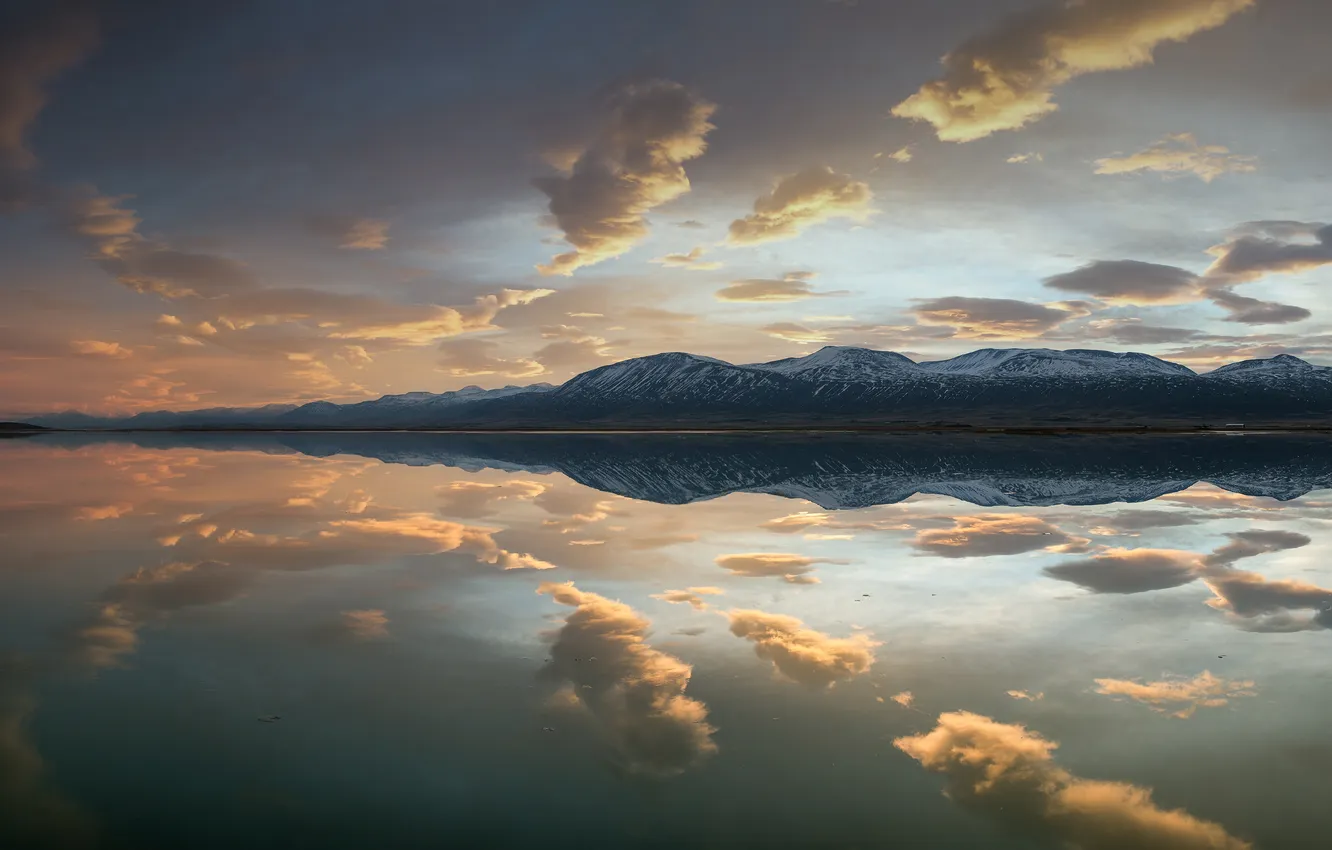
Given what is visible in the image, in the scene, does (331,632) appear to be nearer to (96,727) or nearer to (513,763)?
(96,727)

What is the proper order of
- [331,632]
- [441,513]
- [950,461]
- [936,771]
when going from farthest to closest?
1. [950,461]
2. [441,513]
3. [331,632]
4. [936,771]

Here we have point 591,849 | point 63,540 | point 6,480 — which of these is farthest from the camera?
point 6,480

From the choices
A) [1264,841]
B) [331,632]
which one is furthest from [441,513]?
[1264,841]

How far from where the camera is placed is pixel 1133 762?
8102 millimetres

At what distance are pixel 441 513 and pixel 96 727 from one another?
68.8ft

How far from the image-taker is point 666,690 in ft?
32.6

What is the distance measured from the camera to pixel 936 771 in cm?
782

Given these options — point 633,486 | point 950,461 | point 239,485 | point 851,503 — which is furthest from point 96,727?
point 950,461

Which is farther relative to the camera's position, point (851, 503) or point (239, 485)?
point (239, 485)

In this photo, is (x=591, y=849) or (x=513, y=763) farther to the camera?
(x=513, y=763)

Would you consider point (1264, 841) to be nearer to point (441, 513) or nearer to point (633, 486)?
point (441, 513)

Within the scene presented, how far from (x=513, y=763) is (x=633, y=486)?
3439 cm

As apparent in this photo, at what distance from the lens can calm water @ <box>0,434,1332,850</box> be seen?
7.04 m

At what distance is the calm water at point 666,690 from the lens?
7.04 meters
